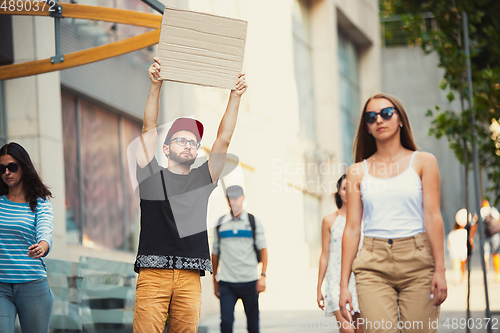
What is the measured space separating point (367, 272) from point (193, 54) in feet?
5.59

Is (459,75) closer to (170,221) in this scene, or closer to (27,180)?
(170,221)

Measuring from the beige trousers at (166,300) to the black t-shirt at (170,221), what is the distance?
7cm

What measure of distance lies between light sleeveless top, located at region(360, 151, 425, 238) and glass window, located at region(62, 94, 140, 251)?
24.5ft

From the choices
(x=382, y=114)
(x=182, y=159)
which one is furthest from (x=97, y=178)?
(x=382, y=114)

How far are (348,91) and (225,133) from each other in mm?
24061

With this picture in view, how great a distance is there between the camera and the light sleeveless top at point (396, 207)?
3.99 meters

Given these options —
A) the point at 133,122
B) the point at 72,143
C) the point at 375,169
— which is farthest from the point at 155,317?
the point at 133,122

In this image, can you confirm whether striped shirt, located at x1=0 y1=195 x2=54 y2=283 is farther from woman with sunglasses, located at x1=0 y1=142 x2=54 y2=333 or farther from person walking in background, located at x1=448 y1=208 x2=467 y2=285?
person walking in background, located at x1=448 y1=208 x2=467 y2=285

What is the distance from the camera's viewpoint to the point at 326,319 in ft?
37.4

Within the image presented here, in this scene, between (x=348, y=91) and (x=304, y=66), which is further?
(x=348, y=91)

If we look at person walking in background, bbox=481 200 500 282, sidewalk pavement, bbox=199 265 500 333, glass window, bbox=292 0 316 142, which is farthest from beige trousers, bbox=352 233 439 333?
glass window, bbox=292 0 316 142

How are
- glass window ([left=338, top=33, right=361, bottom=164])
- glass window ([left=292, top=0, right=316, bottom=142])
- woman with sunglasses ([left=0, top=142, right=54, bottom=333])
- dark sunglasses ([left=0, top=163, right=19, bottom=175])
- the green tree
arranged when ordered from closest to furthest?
1. woman with sunglasses ([left=0, top=142, right=54, bottom=333])
2. dark sunglasses ([left=0, top=163, right=19, bottom=175])
3. the green tree
4. glass window ([left=292, top=0, right=316, bottom=142])
5. glass window ([left=338, top=33, right=361, bottom=164])

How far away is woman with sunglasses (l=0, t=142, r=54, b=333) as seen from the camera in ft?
15.5

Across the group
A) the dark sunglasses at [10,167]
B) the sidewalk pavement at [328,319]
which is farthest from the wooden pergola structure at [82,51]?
the sidewalk pavement at [328,319]
